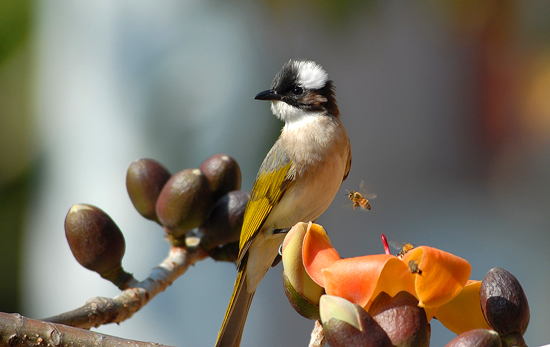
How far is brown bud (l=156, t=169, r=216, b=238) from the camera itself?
1.51 meters

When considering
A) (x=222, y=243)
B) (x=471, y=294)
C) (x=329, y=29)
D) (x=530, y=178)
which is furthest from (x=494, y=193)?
(x=471, y=294)

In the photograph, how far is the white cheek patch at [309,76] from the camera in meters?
2.15

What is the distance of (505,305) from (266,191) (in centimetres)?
123

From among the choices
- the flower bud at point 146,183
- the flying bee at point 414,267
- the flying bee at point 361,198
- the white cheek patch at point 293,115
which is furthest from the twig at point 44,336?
the white cheek patch at point 293,115

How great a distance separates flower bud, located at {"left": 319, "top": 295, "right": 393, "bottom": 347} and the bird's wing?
1.00 metres

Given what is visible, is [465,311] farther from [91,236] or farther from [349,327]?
[91,236]

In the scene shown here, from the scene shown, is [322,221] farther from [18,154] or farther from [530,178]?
[18,154]

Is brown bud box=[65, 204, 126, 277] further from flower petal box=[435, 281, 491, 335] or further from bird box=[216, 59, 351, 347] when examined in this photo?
flower petal box=[435, 281, 491, 335]

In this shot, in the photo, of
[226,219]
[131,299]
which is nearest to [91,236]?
[131,299]

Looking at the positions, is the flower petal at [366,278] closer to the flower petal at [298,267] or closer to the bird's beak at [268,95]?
the flower petal at [298,267]

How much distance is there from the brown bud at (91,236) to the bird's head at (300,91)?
3.43 feet

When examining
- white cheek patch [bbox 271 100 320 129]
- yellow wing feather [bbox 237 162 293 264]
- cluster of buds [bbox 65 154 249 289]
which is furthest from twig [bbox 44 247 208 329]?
white cheek patch [bbox 271 100 320 129]

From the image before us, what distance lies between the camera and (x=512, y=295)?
730 mm

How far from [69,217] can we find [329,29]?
3837 mm
